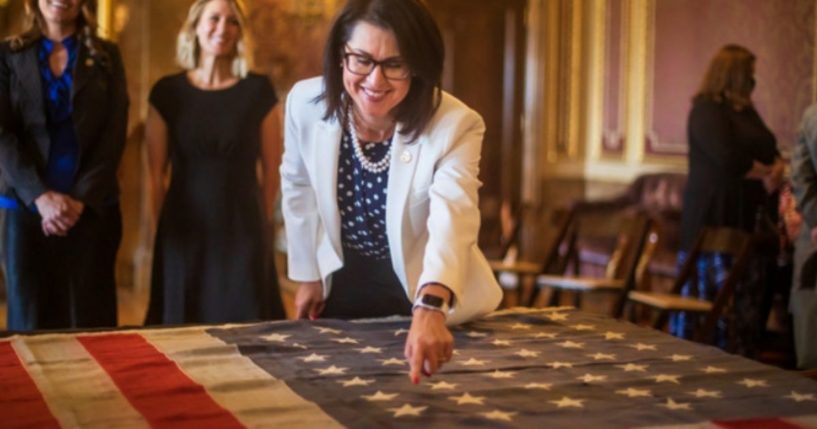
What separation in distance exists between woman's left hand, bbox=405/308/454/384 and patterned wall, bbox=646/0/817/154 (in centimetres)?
546

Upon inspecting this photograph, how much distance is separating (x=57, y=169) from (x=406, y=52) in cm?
182

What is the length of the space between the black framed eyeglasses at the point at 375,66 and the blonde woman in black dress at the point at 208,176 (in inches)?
72.8

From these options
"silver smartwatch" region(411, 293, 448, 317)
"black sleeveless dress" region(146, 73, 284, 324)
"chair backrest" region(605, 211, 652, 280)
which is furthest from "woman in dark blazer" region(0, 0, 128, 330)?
"chair backrest" region(605, 211, 652, 280)

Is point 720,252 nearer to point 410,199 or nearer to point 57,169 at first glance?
point 57,169

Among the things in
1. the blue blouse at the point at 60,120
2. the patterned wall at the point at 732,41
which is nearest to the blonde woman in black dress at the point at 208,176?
the blue blouse at the point at 60,120

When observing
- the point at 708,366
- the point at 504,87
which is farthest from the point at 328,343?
the point at 504,87

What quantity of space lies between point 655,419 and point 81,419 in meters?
0.93

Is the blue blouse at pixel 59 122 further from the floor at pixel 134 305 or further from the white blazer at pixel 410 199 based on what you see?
the floor at pixel 134 305

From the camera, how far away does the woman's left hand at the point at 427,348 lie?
7.03 ft

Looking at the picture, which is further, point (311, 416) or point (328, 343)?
point (328, 343)

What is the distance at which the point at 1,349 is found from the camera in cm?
249

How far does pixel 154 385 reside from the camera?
86.2 inches

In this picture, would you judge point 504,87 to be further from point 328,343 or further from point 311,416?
point 311,416

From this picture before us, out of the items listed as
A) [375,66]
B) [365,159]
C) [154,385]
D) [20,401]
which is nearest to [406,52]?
[375,66]
